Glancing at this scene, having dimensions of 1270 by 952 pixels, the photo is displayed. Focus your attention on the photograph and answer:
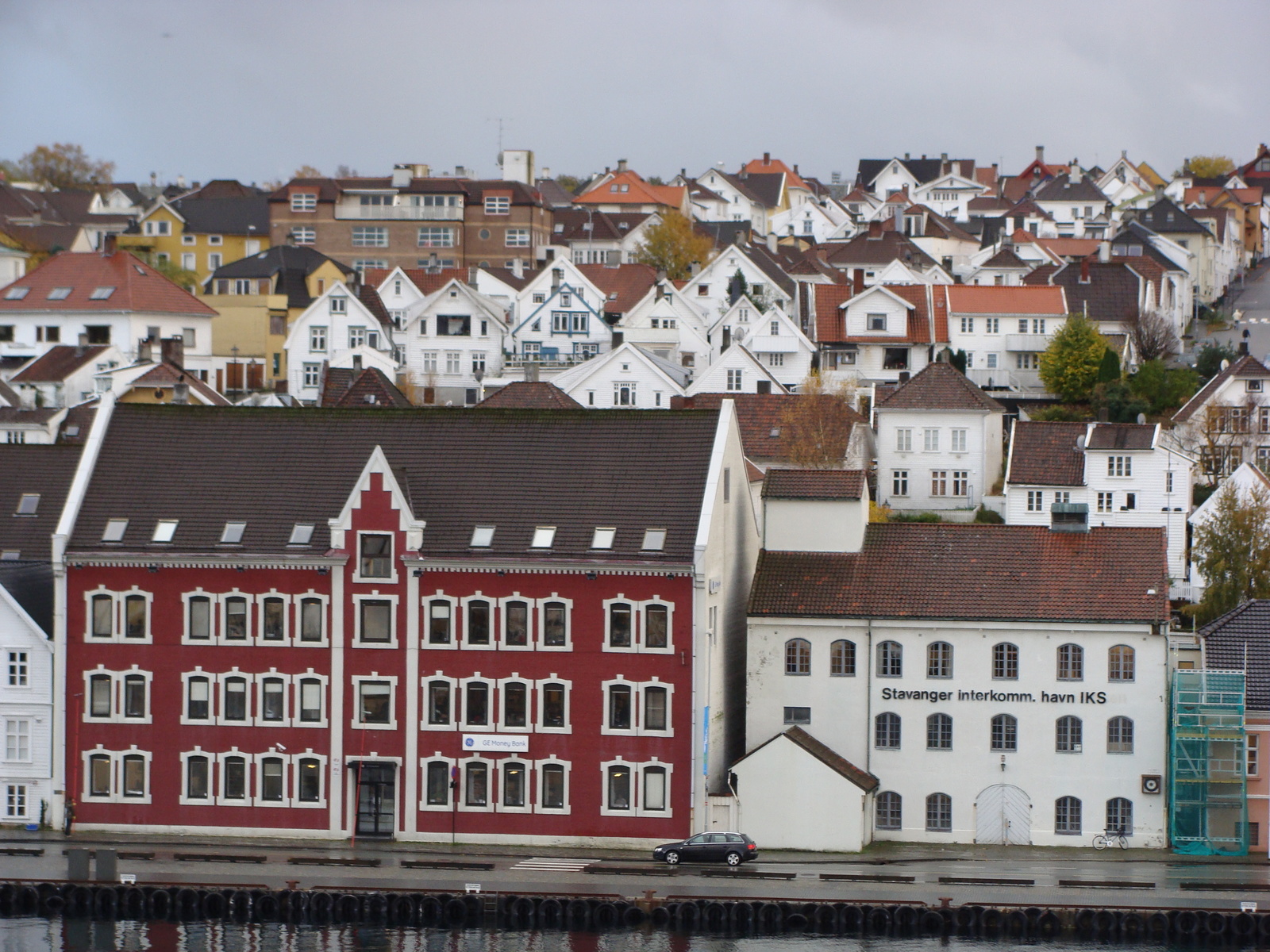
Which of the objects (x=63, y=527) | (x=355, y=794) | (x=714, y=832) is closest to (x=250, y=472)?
(x=63, y=527)

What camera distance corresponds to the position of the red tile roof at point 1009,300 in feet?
405

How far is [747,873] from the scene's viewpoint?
196ft

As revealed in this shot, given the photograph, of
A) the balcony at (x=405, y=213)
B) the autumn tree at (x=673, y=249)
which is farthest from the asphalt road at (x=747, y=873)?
the balcony at (x=405, y=213)

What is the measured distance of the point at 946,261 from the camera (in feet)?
552

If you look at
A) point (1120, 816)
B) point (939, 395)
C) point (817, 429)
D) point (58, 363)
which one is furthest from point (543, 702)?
point (58, 363)

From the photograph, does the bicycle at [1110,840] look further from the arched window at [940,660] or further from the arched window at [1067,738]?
the arched window at [940,660]

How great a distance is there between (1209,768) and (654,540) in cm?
1806

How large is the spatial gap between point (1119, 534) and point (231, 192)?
133 metres

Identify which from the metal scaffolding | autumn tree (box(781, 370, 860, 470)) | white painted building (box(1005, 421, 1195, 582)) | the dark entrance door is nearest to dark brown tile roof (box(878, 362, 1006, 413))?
autumn tree (box(781, 370, 860, 470))

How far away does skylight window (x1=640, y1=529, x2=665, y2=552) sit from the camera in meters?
62.9

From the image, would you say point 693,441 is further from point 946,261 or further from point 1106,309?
point 946,261

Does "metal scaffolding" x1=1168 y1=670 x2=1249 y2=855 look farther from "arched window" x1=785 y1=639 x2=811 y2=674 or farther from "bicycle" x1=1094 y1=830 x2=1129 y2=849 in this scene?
"arched window" x1=785 y1=639 x2=811 y2=674

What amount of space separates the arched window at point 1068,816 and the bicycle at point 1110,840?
1.95ft

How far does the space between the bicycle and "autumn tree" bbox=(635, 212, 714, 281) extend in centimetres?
9958
